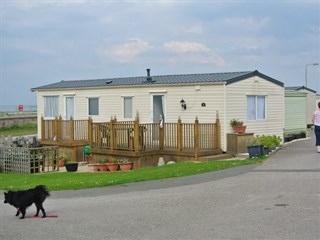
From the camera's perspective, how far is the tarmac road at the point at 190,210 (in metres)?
7.42

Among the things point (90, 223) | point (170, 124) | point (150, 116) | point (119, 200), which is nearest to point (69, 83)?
point (150, 116)

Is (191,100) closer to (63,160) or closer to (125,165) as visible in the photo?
(125,165)

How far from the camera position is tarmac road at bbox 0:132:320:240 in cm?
742

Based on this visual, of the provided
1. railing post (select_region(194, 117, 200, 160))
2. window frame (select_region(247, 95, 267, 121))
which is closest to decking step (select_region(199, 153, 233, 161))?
railing post (select_region(194, 117, 200, 160))

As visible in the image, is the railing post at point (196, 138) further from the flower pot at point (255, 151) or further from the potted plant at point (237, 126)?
the flower pot at point (255, 151)

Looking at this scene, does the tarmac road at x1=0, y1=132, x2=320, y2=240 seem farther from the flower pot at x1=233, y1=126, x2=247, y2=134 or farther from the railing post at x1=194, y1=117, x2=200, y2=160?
the flower pot at x1=233, y1=126, x2=247, y2=134

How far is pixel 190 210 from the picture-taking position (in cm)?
904

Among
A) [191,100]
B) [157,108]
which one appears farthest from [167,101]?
[191,100]

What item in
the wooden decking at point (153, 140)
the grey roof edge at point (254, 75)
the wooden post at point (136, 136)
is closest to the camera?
the wooden post at point (136, 136)

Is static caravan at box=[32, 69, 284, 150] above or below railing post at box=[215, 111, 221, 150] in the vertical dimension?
above

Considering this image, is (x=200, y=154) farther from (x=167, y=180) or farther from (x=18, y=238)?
(x=18, y=238)

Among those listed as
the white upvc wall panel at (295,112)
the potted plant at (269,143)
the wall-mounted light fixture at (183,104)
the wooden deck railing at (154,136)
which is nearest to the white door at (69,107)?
the wooden deck railing at (154,136)

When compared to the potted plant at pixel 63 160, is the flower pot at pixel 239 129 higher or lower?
higher

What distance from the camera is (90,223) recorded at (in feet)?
27.1
